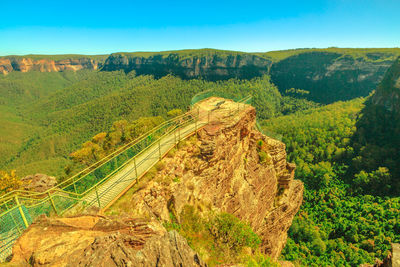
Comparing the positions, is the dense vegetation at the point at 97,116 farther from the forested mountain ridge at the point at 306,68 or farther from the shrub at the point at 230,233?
the shrub at the point at 230,233

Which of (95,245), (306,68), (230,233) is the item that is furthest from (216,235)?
(306,68)

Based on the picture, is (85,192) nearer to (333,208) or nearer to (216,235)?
(216,235)

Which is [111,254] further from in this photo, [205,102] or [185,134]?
[205,102]

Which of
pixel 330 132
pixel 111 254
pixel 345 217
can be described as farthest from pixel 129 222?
pixel 330 132

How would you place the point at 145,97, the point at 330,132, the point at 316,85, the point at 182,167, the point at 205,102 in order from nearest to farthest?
the point at 182,167 → the point at 205,102 → the point at 330,132 → the point at 145,97 → the point at 316,85

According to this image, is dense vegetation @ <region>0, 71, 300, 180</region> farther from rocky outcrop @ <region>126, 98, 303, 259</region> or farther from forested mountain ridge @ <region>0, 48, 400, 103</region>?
rocky outcrop @ <region>126, 98, 303, 259</region>

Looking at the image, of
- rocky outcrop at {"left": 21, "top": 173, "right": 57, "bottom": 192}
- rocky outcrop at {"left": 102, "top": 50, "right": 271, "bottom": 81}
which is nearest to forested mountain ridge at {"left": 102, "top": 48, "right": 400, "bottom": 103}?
rocky outcrop at {"left": 102, "top": 50, "right": 271, "bottom": 81}
